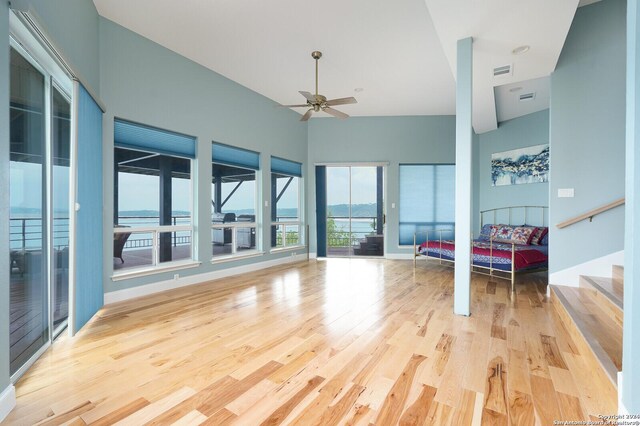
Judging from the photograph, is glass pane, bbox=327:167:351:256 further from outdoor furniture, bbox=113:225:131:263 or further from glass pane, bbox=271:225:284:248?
outdoor furniture, bbox=113:225:131:263

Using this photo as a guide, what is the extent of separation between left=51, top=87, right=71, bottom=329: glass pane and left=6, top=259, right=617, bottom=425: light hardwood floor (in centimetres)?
35

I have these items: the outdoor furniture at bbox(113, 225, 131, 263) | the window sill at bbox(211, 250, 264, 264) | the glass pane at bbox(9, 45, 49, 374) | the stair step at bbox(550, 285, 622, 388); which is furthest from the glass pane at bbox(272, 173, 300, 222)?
the stair step at bbox(550, 285, 622, 388)

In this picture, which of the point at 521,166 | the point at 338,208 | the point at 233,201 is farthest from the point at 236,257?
the point at 521,166

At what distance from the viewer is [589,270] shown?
124 inches

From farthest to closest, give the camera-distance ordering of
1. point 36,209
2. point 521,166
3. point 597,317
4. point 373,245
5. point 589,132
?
point 373,245 → point 521,166 → point 589,132 → point 597,317 → point 36,209

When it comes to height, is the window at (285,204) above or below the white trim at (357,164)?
below

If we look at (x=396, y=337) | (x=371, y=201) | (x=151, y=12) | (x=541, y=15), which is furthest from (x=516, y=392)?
(x=371, y=201)

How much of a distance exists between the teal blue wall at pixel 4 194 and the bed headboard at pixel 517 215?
276 inches

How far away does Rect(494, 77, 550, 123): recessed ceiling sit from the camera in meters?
4.39

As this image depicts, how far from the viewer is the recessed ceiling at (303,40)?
10.1 ft

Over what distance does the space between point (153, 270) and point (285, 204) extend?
3027mm

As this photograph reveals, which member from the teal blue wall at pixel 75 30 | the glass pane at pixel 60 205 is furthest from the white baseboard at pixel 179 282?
the teal blue wall at pixel 75 30

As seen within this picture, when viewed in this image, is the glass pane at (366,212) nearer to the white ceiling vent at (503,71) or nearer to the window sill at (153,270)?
the white ceiling vent at (503,71)

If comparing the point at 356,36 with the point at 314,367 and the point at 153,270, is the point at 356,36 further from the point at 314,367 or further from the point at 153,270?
the point at 153,270
